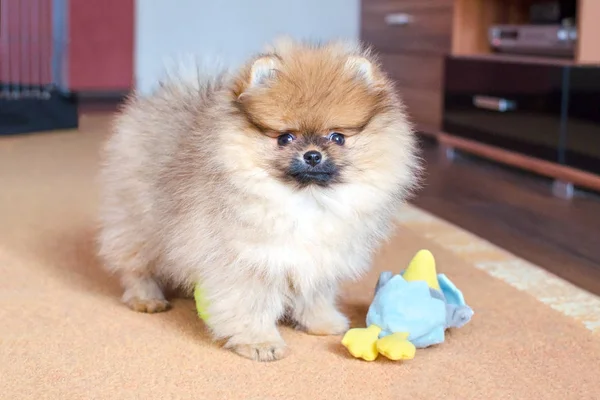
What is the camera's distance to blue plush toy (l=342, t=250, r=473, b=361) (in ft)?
4.81

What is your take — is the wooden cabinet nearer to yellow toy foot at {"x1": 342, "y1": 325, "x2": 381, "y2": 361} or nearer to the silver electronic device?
the silver electronic device

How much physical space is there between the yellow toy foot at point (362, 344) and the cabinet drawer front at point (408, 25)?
109 inches

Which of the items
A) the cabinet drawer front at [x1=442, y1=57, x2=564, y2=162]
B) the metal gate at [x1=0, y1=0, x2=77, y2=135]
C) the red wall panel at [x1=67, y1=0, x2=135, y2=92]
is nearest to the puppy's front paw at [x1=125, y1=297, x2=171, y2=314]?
the cabinet drawer front at [x1=442, y1=57, x2=564, y2=162]

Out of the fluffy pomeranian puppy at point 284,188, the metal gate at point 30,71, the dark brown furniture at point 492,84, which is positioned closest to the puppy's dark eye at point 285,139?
the fluffy pomeranian puppy at point 284,188

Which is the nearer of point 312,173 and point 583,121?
point 312,173

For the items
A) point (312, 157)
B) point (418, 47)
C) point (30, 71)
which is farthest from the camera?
point (30, 71)

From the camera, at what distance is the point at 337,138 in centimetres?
146

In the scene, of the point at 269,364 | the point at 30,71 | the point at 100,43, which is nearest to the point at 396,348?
the point at 269,364

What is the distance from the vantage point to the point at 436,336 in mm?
1526

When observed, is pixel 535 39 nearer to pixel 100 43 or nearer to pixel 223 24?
pixel 223 24

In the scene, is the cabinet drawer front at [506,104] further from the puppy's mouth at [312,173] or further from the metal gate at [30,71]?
the metal gate at [30,71]

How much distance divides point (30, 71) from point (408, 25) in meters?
2.17

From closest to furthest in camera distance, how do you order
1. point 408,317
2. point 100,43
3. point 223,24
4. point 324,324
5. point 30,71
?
point 408,317
point 324,324
point 30,71
point 100,43
point 223,24

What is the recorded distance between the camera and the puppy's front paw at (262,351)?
58.1 inches
